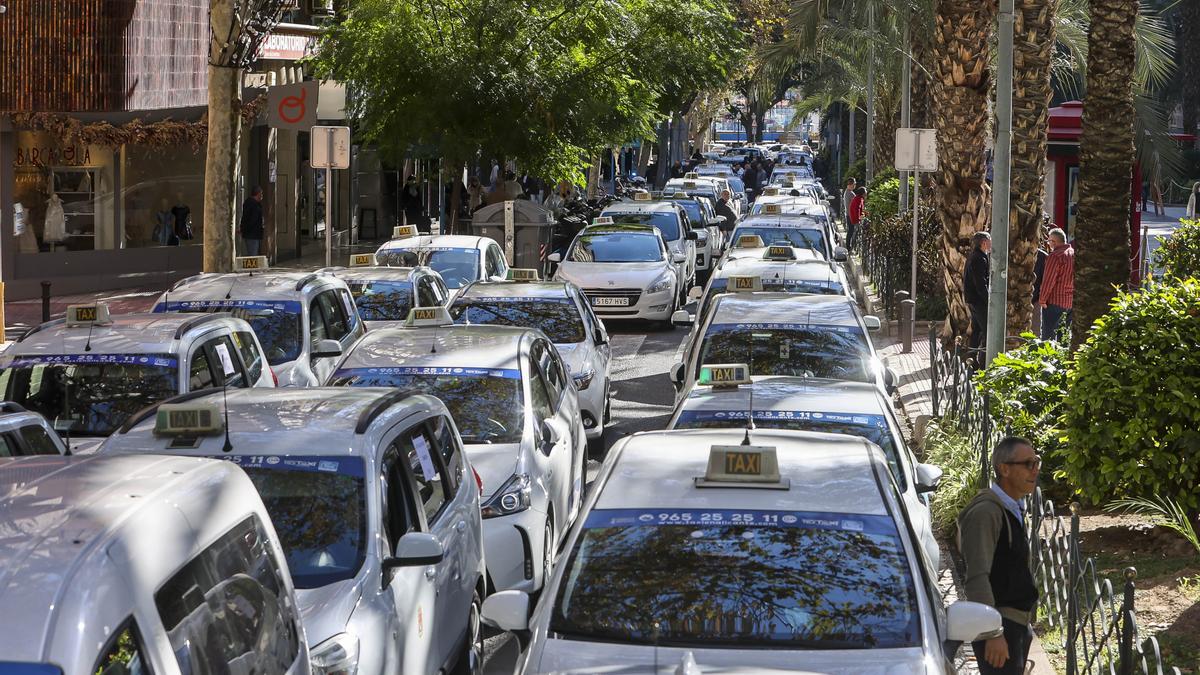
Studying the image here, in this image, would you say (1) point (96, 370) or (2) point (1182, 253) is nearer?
(1) point (96, 370)

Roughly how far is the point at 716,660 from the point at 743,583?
1.59ft

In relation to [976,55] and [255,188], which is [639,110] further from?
[976,55]

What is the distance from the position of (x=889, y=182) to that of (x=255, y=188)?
15.0 m

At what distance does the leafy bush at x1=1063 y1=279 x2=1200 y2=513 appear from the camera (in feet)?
32.8

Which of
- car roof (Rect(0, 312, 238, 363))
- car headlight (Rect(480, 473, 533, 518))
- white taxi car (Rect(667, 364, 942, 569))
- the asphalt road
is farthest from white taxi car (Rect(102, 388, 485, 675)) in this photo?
car roof (Rect(0, 312, 238, 363))

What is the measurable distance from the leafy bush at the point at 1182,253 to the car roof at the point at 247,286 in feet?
29.9

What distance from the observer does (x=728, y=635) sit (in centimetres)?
564

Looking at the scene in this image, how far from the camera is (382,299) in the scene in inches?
711

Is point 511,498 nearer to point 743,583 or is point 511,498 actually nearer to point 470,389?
point 470,389

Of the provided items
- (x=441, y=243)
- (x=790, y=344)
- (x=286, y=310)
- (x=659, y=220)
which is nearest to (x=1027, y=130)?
(x=790, y=344)

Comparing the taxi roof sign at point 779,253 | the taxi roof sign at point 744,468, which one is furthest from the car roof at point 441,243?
the taxi roof sign at point 744,468

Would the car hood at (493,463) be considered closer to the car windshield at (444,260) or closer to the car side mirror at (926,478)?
the car side mirror at (926,478)

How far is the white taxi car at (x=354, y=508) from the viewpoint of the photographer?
21.6ft

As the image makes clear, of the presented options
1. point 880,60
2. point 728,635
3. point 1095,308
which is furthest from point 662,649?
point 880,60
